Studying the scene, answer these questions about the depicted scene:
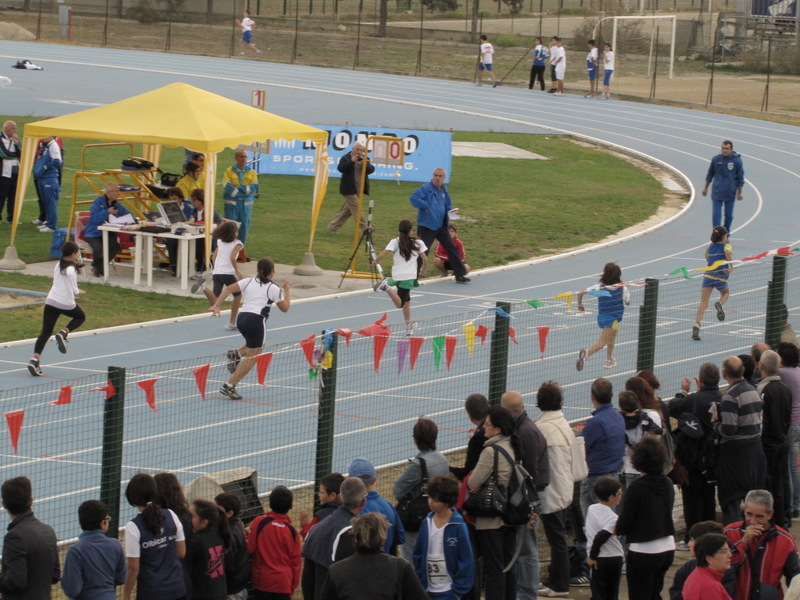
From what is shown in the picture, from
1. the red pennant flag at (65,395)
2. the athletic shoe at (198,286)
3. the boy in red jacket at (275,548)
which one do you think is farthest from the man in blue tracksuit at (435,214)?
the boy in red jacket at (275,548)

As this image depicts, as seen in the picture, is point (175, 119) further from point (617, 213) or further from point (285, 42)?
point (285, 42)

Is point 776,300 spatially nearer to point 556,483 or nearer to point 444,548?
point 556,483

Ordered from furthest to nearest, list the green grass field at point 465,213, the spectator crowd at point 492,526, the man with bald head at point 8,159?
the man with bald head at point 8,159
the green grass field at point 465,213
the spectator crowd at point 492,526

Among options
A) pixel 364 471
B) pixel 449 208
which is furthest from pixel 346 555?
pixel 449 208

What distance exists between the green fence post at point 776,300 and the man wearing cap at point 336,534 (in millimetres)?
6912

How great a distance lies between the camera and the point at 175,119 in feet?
59.2

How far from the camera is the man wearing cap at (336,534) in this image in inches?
255

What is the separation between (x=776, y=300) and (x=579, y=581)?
484cm

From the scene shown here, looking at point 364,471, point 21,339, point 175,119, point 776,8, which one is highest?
point 776,8

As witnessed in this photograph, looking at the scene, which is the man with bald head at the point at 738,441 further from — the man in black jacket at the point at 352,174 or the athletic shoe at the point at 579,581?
the man in black jacket at the point at 352,174

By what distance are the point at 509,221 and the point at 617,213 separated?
117 inches

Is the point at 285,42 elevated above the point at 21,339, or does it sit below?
above

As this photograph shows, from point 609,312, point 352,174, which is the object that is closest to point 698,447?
point 609,312

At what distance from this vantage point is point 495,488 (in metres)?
7.18
